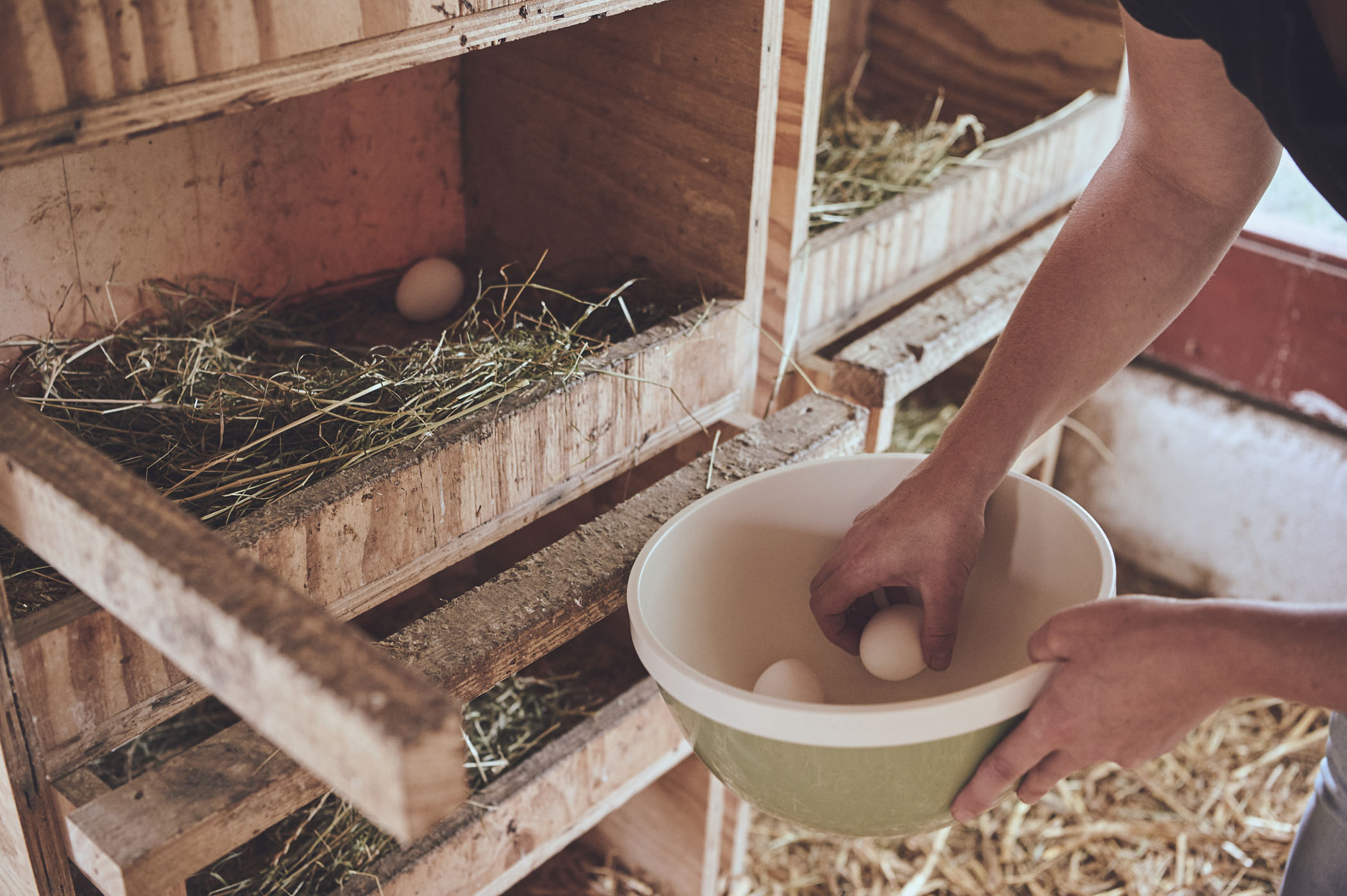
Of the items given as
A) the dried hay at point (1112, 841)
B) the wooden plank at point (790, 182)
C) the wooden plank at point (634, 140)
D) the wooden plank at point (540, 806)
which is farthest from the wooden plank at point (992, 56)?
the wooden plank at point (540, 806)

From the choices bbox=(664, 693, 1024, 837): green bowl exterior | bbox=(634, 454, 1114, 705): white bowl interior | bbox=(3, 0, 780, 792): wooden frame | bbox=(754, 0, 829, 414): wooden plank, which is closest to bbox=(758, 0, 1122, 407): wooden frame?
bbox=(754, 0, 829, 414): wooden plank

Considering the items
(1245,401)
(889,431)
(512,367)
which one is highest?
(512,367)

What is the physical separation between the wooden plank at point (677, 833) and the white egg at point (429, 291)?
64cm

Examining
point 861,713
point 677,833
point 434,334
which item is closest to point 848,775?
point 861,713

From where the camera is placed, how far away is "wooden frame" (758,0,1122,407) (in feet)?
4.38

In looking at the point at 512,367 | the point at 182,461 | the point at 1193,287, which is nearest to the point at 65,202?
the point at 182,461

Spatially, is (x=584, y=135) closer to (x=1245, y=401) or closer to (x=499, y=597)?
(x=499, y=597)

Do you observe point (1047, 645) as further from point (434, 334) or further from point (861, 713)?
point (434, 334)

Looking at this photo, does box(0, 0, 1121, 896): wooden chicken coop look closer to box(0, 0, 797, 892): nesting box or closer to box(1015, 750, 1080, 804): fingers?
box(0, 0, 797, 892): nesting box

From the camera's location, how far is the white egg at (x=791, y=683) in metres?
0.98

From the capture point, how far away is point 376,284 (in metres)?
1.50

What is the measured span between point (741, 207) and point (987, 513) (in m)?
0.39

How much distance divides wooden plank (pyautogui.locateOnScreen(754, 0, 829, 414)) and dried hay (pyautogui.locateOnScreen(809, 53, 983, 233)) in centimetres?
20

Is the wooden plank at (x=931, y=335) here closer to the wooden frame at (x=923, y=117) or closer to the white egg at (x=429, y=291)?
the wooden frame at (x=923, y=117)
